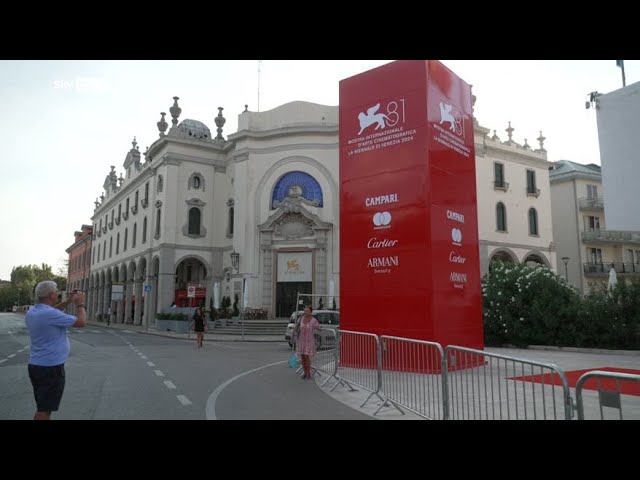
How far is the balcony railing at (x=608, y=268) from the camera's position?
139 ft

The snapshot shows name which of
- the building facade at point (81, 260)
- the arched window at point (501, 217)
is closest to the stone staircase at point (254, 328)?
the arched window at point (501, 217)

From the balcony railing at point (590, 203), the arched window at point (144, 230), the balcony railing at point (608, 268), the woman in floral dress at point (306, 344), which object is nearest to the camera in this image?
the woman in floral dress at point (306, 344)

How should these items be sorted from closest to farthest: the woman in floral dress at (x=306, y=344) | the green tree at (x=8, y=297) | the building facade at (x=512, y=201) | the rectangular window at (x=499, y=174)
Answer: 1. the woman in floral dress at (x=306, y=344)
2. the building facade at (x=512, y=201)
3. the rectangular window at (x=499, y=174)
4. the green tree at (x=8, y=297)

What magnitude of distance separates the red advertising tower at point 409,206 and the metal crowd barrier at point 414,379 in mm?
3325

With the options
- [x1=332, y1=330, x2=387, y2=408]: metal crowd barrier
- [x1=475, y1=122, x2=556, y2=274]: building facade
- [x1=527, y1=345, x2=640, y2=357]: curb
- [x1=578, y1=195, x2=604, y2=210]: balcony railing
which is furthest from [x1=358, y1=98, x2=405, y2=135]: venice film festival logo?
[x1=578, y1=195, x2=604, y2=210]: balcony railing

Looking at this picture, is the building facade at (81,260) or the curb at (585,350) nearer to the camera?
the curb at (585,350)

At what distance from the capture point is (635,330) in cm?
1603

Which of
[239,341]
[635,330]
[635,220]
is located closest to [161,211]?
[239,341]

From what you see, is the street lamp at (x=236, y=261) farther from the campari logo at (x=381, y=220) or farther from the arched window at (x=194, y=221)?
the campari logo at (x=381, y=220)

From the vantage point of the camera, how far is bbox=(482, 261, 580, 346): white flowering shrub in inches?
707

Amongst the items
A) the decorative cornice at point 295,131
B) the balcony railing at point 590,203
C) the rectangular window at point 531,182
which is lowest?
the balcony railing at point 590,203
